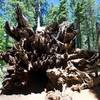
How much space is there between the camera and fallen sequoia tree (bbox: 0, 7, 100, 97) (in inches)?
245

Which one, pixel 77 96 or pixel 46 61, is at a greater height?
pixel 46 61

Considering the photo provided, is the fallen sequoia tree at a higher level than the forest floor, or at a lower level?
higher

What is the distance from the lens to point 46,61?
6.44m

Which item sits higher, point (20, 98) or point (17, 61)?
point (17, 61)

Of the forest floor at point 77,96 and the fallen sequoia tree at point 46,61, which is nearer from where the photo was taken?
the forest floor at point 77,96

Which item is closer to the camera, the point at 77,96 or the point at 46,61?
the point at 77,96

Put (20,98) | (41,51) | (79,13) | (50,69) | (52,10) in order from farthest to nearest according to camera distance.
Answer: (79,13) → (52,10) → (41,51) → (50,69) → (20,98)

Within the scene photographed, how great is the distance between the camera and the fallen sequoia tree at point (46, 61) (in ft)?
20.4

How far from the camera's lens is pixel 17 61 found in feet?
22.2

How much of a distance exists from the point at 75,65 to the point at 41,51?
0.80 metres

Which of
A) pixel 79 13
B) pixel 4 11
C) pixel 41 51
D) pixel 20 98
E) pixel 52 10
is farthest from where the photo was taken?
pixel 79 13

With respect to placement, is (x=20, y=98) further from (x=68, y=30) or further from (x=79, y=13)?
(x=79, y=13)

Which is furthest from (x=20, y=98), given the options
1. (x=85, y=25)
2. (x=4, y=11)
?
(x=85, y=25)

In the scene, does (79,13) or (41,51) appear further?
(79,13)
